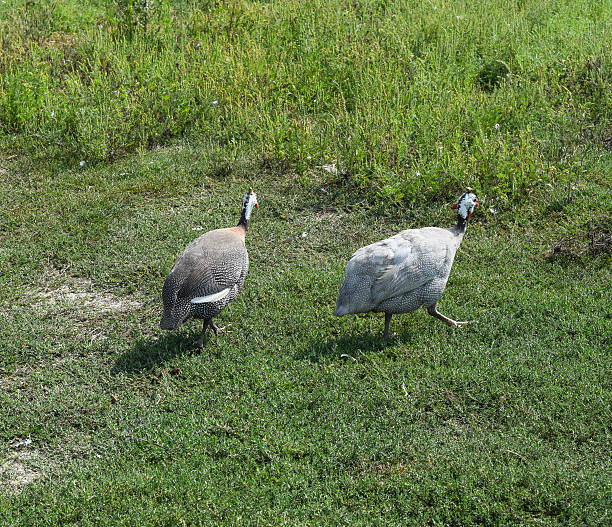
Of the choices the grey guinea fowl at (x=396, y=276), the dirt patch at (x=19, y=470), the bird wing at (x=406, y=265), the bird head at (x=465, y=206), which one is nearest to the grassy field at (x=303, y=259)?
the dirt patch at (x=19, y=470)

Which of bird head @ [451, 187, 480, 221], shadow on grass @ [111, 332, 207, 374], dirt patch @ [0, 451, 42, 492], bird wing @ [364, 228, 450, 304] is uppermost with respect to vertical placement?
bird head @ [451, 187, 480, 221]

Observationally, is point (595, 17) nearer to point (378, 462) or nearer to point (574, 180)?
point (574, 180)

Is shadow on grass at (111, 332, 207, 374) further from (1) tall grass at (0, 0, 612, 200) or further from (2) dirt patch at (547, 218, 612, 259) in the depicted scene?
(2) dirt patch at (547, 218, 612, 259)

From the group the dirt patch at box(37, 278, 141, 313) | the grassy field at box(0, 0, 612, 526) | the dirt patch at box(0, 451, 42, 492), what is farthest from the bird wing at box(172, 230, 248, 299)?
the dirt patch at box(0, 451, 42, 492)

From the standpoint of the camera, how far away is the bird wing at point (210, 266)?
6.02 metres

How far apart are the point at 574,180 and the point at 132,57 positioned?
22.1 ft

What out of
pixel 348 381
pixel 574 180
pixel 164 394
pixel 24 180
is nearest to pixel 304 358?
pixel 348 381

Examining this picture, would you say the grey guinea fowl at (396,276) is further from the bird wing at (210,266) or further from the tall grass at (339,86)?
the tall grass at (339,86)

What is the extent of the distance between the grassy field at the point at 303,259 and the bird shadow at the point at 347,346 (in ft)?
0.10

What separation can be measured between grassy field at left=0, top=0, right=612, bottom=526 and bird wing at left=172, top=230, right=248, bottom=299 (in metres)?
0.57

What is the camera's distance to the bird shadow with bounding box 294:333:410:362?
6090 millimetres

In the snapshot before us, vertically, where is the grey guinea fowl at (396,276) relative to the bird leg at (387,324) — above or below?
above

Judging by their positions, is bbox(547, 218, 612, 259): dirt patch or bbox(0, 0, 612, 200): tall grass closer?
bbox(547, 218, 612, 259): dirt patch

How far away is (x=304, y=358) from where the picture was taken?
6.08 metres
